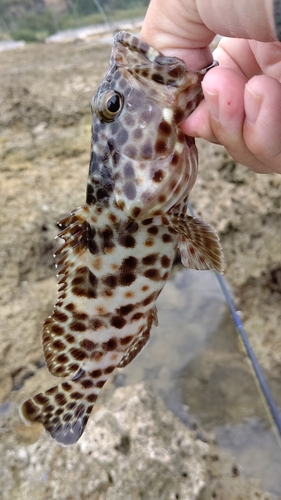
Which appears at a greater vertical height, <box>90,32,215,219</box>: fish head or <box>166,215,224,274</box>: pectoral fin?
<box>90,32,215,219</box>: fish head

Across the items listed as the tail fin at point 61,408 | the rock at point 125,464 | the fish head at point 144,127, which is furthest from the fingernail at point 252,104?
the rock at point 125,464

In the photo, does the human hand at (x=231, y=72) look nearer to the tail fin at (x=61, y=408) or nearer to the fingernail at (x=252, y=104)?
the fingernail at (x=252, y=104)

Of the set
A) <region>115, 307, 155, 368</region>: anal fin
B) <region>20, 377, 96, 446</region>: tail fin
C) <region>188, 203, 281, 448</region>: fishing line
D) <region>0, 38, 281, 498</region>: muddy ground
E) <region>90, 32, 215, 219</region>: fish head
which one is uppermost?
<region>90, 32, 215, 219</region>: fish head

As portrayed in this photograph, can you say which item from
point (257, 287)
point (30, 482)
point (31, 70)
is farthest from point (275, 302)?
point (31, 70)

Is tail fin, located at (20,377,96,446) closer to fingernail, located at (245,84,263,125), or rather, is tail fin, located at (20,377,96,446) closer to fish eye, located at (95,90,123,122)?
fish eye, located at (95,90,123,122)

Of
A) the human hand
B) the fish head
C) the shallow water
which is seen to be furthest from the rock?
the human hand

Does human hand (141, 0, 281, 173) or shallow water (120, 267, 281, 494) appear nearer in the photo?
human hand (141, 0, 281, 173)
